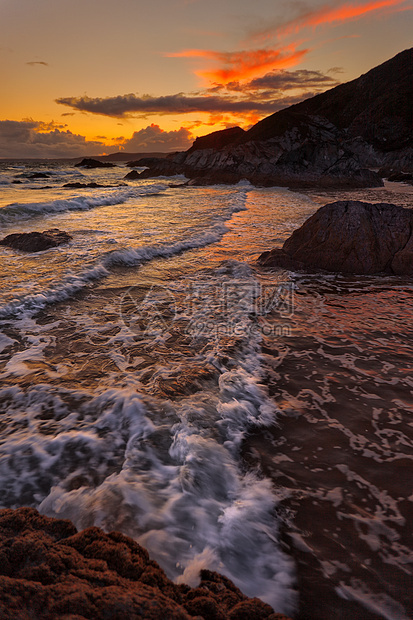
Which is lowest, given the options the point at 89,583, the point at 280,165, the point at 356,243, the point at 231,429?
the point at 231,429

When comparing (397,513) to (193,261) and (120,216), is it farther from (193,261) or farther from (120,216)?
(120,216)

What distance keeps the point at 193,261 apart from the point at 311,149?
52.0 m

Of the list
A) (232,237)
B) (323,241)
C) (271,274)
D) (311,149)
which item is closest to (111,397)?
(271,274)

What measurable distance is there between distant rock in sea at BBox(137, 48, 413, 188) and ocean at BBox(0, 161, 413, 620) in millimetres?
41853

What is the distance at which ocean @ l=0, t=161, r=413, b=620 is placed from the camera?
2.04 m

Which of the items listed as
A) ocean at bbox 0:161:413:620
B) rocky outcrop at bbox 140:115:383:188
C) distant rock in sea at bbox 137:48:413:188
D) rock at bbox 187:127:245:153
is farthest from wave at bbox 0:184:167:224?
rock at bbox 187:127:245:153

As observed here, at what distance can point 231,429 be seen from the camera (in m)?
3.08

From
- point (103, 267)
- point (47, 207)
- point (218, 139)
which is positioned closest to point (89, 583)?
point (103, 267)

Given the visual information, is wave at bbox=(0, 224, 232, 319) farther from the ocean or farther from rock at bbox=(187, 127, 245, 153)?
rock at bbox=(187, 127, 245, 153)

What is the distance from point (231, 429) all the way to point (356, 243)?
20.7 ft

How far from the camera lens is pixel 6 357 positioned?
429cm

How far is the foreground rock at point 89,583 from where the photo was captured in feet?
4.28

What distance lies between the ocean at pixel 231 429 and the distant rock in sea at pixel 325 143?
41.9 metres

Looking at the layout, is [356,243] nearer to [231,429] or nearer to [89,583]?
[231,429]
